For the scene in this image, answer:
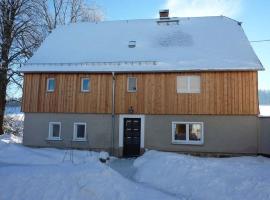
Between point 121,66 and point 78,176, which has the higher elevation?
point 121,66

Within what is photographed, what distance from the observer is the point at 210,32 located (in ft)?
70.1

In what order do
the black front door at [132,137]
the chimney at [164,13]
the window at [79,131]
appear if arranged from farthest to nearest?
the chimney at [164,13]
the window at [79,131]
the black front door at [132,137]

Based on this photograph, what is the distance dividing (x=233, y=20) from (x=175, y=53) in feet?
17.7

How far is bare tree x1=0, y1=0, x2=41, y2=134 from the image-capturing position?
25.4 metres

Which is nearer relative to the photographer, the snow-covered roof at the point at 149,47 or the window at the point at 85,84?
the snow-covered roof at the point at 149,47

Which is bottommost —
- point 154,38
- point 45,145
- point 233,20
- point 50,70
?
point 45,145

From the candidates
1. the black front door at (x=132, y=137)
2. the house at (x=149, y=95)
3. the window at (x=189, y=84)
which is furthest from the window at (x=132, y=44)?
the black front door at (x=132, y=137)

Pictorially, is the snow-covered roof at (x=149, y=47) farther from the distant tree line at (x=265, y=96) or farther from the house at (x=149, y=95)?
the distant tree line at (x=265, y=96)

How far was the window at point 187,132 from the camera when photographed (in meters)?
18.2

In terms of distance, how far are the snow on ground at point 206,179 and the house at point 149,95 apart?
215 inches

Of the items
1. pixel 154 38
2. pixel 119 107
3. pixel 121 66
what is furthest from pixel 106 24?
pixel 119 107

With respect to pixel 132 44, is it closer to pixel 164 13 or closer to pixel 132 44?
pixel 132 44

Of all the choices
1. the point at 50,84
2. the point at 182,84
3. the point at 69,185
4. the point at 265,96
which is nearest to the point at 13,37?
the point at 50,84

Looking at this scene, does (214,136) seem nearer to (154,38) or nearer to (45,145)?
(154,38)
